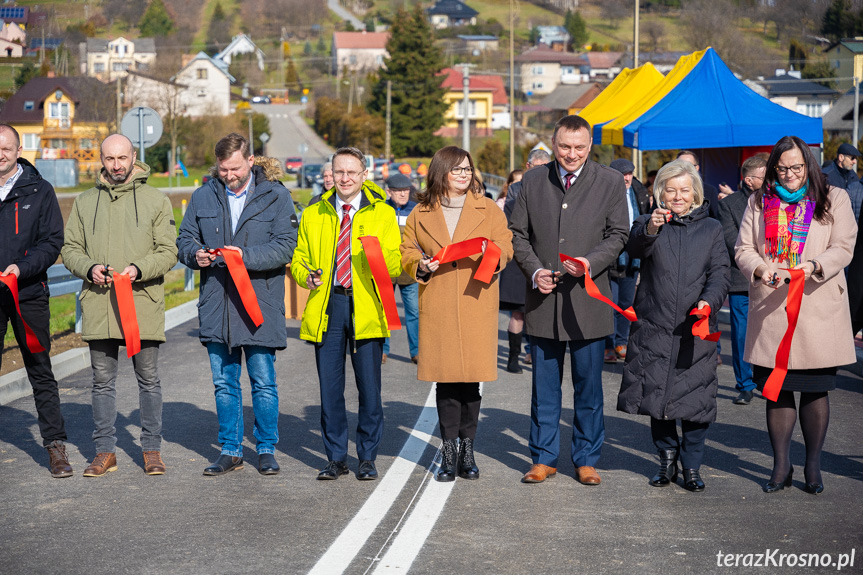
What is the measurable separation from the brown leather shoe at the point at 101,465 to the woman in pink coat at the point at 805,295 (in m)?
4.13

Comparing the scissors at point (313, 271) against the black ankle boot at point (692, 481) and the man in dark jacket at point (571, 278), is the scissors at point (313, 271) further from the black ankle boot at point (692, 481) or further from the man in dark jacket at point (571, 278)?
the black ankle boot at point (692, 481)

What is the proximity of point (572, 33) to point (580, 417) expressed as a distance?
17308cm

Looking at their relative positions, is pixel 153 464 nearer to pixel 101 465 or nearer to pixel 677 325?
pixel 101 465

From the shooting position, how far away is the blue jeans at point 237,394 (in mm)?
6746

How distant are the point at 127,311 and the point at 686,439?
3.61m

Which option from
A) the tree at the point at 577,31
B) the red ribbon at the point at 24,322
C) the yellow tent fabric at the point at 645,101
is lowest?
the red ribbon at the point at 24,322

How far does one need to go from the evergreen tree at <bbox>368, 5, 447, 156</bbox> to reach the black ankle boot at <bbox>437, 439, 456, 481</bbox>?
8691 centimetres

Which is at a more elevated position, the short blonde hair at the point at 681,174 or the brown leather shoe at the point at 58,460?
the short blonde hair at the point at 681,174

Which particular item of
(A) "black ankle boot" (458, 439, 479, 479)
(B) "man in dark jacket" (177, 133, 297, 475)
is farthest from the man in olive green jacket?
(A) "black ankle boot" (458, 439, 479, 479)

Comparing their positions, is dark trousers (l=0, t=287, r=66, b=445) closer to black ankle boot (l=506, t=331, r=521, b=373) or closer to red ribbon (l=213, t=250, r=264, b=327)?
red ribbon (l=213, t=250, r=264, b=327)

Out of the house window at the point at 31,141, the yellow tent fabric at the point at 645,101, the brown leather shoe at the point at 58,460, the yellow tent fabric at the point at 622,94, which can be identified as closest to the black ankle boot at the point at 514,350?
the brown leather shoe at the point at 58,460

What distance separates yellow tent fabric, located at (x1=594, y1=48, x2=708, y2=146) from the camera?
1571 centimetres

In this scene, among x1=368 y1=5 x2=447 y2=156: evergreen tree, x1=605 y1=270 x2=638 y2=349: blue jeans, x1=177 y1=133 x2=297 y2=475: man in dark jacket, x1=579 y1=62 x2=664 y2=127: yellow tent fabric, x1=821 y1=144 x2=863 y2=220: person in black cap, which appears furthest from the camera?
x1=368 y1=5 x2=447 y2=156: evergreen tree

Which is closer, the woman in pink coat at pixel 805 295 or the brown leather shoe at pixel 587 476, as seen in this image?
the woman in pink coat at pixel 805 295
